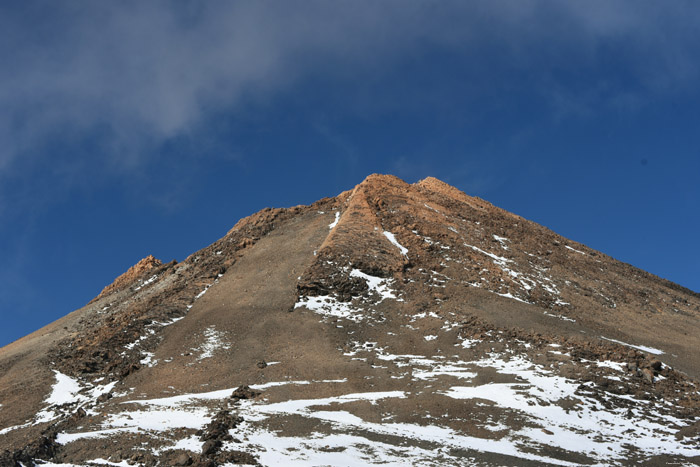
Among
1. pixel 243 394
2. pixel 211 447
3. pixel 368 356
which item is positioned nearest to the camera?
pixel 211 447

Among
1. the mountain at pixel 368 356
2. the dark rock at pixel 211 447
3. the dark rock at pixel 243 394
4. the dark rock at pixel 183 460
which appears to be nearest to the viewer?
the dark rock at pixel 183 460

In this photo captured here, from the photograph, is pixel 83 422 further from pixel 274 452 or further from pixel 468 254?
pixel 468 254

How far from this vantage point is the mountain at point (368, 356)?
1038 inches

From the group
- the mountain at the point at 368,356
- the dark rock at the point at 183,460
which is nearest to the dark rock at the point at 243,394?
the mountain at the point at 368,356

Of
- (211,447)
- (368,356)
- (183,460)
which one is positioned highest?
(368,356)

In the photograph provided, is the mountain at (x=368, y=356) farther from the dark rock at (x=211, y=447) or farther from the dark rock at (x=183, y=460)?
the dark rock at (x=183, y=460)

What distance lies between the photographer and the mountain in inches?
1038

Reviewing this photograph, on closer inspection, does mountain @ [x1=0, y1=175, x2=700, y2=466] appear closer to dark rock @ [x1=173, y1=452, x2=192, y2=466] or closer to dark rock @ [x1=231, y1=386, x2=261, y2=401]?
dark rock @ [x1=231, y1=386, x2=261, y2=401]

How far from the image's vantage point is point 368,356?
3788cm

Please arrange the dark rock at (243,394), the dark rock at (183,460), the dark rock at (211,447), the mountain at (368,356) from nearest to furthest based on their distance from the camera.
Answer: the dark rock at (183,460) → the dark rock at (211,447) → the mountain at (368,356) → the dark rock at (243,394)

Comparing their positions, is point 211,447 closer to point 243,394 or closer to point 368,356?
point 243,394

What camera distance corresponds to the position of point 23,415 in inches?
1296

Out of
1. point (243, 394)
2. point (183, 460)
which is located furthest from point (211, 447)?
point (243, 394)

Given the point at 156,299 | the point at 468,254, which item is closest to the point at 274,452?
the point at 156,299
